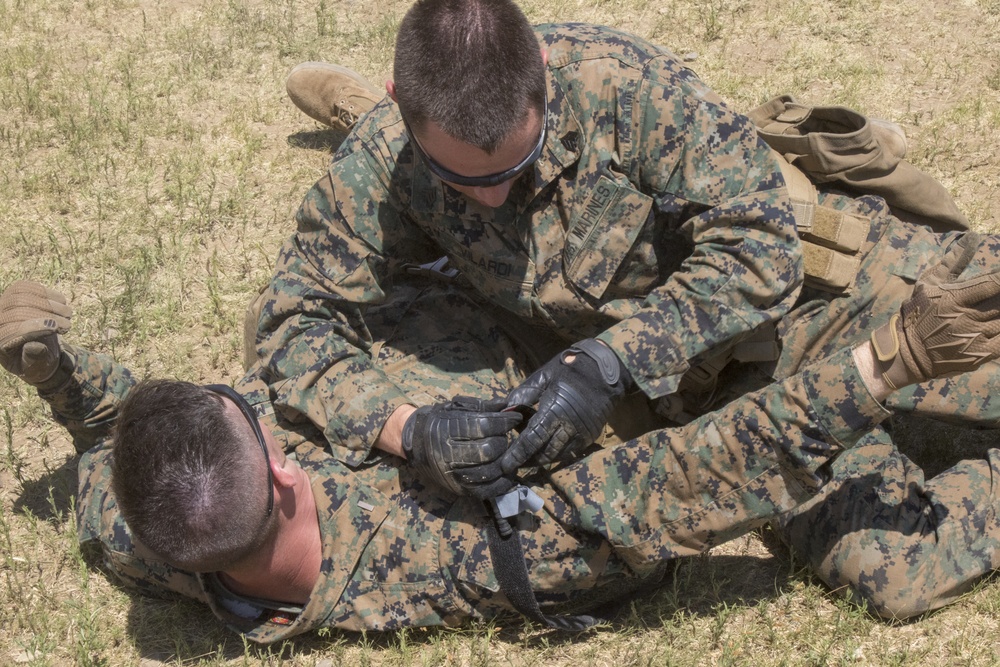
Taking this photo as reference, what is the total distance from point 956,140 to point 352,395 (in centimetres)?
386

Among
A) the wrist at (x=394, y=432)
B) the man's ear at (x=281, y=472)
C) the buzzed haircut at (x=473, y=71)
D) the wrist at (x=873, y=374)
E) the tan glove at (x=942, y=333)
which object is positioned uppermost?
the buzzed haircut at (x=473, y=71)

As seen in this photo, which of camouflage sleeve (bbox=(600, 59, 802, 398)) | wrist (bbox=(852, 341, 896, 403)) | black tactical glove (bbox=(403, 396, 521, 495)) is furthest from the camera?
camouflage sleeve (bbox=(600, 59, 802, 398))

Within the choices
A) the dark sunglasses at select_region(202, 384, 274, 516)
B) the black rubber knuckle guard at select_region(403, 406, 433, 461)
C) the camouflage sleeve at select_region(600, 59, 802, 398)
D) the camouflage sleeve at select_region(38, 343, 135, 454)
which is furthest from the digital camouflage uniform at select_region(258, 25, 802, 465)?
the camouflage sleeve at select_region(38, 343, 135, 454)

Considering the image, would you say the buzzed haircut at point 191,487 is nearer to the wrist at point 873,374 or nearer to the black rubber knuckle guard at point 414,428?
the black rubber knuckle guard at point 414,428

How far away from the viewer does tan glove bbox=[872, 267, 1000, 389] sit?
3260 mm

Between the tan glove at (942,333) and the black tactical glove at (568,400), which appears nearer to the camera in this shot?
the tan glove at (942,333)

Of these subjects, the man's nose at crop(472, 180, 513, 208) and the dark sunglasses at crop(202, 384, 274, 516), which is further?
the man's nose at crop(472, 180, 513, 208)

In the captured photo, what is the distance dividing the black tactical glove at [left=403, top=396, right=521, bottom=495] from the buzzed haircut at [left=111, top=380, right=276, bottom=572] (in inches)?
23.9

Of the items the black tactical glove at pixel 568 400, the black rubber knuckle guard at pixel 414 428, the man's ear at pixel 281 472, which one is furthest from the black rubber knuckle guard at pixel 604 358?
the man's ear at pixel 281 472

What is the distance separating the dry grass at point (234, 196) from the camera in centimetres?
385

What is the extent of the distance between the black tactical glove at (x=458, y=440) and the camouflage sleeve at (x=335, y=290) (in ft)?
1.17

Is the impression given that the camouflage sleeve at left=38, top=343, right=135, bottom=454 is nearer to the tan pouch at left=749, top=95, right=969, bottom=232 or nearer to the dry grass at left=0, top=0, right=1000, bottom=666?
the dry grass at left=0, top=0, right=1000, bottom=666

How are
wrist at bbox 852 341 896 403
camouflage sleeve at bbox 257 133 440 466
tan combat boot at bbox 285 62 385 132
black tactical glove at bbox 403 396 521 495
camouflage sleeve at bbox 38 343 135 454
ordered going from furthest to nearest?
tan combat boot at bbox 285 62 385 132
camouflage sleeve at bbox 38 343 135 454
camouflage sleeve at bbox 257 133 440 466
black tactical glove at bbox 403 396 521 495
wrist at bbox 852 341 896 403

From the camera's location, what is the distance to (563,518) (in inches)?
140
